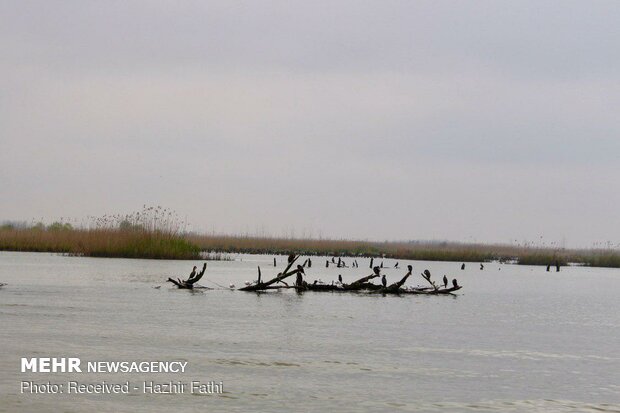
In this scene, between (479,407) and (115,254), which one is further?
(115,254)

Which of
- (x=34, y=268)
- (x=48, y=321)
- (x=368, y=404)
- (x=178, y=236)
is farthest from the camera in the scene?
(x=178, y=236)

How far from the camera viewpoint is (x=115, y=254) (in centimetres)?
5434

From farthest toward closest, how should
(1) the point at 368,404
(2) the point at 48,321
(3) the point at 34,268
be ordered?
(3) the point at 34,268 → (2) the point at 48,321 → (1) the point at 368,404

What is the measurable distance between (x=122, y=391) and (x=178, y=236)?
40.7 meters

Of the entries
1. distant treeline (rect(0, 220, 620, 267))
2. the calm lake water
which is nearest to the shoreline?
distant treeline (rect(0, 220, 620, 267))

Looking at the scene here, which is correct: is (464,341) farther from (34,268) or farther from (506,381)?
(34,268)

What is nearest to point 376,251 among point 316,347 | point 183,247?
point 183,247

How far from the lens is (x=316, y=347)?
18.9 metres

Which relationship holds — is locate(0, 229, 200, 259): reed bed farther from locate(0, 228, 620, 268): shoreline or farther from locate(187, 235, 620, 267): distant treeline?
locate(187, 235, 620, 267): distant treeline

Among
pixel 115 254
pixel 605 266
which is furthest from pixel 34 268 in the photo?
pixel 605 266

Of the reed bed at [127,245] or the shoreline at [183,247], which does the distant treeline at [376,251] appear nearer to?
the shoreline at [183,247]

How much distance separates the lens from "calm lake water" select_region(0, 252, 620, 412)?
538 inches

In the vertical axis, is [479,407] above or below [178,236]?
below

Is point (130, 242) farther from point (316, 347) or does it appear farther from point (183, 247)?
point (316, 347)
